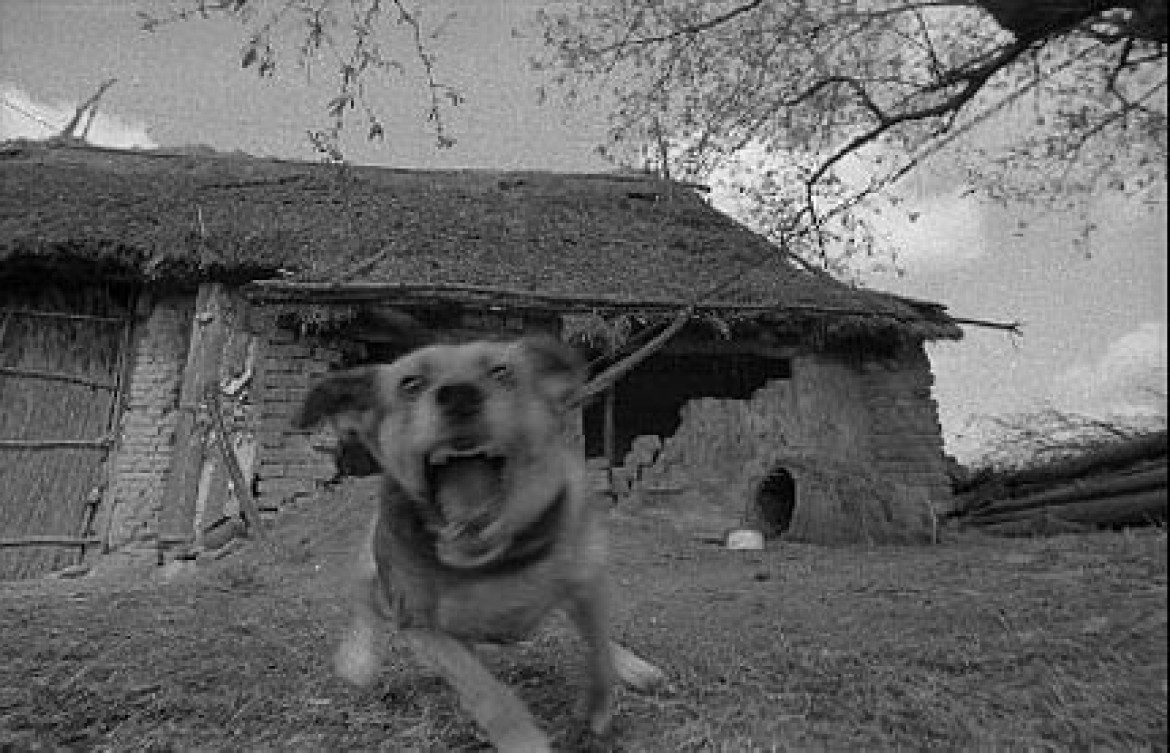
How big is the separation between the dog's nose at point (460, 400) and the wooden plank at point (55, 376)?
385 inches

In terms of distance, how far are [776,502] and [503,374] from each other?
23.7 feet

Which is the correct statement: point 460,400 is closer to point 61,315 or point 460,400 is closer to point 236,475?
point 236,475

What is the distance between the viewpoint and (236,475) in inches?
315

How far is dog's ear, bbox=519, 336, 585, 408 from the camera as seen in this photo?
1.67 meters

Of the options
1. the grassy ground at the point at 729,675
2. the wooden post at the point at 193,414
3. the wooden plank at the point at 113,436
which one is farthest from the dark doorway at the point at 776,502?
the wooden plank at the point at 113,436

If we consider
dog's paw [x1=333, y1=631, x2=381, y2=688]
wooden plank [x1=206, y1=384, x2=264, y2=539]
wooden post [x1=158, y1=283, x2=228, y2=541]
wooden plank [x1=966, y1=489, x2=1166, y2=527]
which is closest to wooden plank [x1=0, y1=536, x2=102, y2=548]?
wooden post [x1=158, y1=283, x2=228, y2=541]

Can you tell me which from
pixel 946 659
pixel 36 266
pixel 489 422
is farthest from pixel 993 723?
pixel 36 266

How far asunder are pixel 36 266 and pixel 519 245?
5.77m

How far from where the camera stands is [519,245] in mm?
10883

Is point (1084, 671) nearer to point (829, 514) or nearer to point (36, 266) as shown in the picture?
point (829, 514)

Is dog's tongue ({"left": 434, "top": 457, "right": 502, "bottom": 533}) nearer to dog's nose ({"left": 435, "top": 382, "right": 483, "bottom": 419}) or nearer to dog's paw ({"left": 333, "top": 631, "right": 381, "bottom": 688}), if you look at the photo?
dog's nose ({"left": 435, "top": 382, "right": 483, "bottom": 419})

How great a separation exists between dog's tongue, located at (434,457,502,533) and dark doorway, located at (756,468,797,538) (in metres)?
6.68

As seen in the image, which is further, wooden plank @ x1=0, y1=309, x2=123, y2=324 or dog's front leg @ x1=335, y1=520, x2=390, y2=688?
wooden plank @ x1=0, y1=309, x2=123, y2=324

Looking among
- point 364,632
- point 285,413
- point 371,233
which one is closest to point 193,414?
point 285,413
